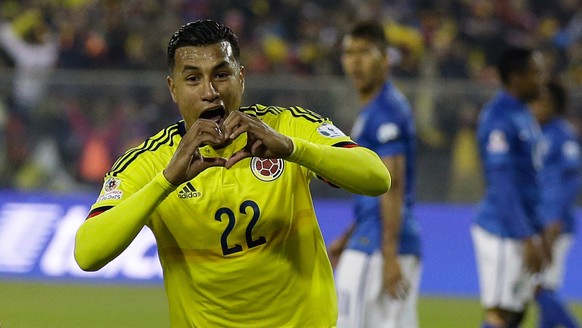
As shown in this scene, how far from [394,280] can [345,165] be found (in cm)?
286

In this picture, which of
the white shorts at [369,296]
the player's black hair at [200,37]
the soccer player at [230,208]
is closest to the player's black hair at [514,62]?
the white shorts at [369,296]

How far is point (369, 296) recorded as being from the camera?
659 centimetres

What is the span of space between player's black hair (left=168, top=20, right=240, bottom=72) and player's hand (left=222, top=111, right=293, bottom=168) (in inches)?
14.9

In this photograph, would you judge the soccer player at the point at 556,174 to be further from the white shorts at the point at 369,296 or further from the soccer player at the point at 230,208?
the soccer player at the point at 230,208

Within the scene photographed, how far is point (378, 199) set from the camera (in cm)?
657

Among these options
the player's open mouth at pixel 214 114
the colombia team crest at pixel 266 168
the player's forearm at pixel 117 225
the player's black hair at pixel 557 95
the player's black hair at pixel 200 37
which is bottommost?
the player's forearm at pixel 117 225

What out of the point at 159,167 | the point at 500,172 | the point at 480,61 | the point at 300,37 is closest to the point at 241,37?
the point at 300,37

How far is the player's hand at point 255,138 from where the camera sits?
351 centimetres

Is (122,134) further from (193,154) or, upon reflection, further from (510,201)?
(193,154)

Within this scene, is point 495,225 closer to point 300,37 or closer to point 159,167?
point 159,167

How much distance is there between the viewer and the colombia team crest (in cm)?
397

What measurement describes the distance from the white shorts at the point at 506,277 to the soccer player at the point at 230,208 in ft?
11.4

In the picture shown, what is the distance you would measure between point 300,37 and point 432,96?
4.52 meters

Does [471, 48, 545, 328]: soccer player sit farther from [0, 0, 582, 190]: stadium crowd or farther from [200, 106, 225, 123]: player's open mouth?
[0, 0, 582, 190]: stadium crowd
